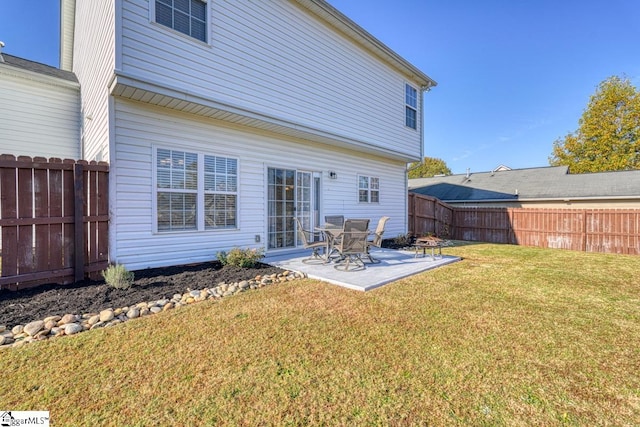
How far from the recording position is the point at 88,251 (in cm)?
467

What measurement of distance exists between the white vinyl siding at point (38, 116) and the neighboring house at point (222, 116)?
0.98 m

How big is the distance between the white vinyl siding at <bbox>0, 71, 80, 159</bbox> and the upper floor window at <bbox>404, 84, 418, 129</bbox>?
35.6 feet

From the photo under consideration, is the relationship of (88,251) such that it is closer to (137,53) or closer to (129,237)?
(129,237)

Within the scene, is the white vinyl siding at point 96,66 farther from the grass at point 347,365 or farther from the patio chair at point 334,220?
the patio chair at point 334,220

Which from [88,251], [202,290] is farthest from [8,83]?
[202,290]

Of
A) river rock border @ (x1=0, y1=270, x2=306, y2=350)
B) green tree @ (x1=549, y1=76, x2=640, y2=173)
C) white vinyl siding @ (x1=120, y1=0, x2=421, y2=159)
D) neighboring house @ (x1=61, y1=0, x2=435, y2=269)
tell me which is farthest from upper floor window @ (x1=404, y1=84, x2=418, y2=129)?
green tree @ (x1=549, y1=76, x2=640, y2=173)

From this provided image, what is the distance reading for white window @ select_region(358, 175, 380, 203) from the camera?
9.86 meters

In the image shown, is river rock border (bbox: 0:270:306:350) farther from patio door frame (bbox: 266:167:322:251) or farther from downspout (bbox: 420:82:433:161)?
downspout (bbox: 420:82:433:161)

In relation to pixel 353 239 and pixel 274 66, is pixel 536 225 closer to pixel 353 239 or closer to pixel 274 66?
pixel 353 239

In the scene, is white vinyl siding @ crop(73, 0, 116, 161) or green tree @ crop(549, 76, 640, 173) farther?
green tree @ crop(549, 76, 640, 173)

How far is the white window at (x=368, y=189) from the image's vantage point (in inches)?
388

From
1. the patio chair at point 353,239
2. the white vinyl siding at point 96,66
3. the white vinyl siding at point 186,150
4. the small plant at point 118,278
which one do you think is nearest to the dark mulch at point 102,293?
the small plant at point 118,278

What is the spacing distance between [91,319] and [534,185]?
2145cm

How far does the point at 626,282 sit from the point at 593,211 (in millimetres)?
5853
